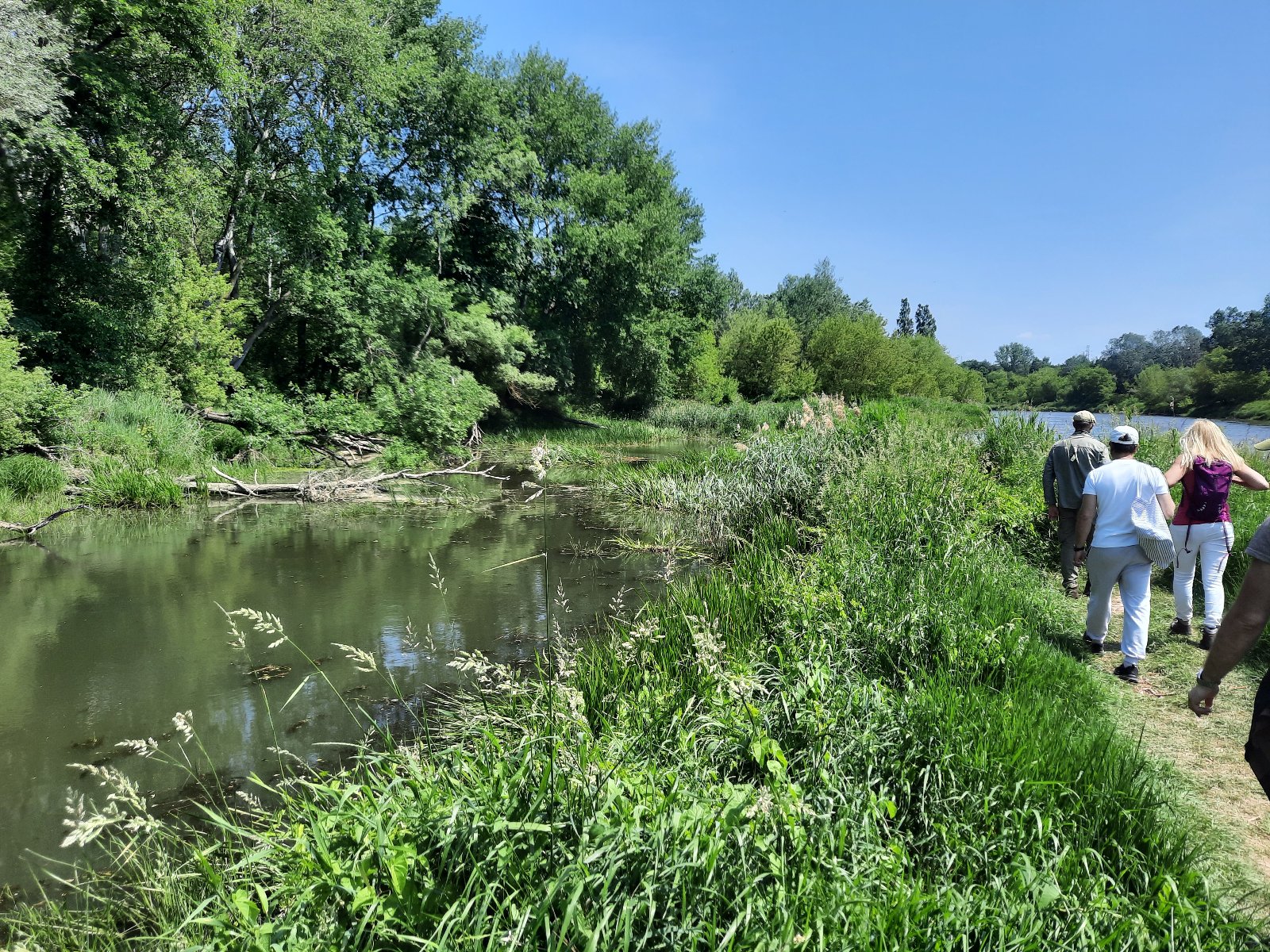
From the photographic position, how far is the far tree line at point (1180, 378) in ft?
177

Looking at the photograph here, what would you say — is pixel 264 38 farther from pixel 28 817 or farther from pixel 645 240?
pixel 28 817

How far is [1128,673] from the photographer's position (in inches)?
185

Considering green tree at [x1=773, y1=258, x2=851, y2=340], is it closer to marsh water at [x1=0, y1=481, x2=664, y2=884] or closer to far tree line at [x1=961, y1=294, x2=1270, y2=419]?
far tree line at [x1=961, y1=294, x2=1270, y2=419]

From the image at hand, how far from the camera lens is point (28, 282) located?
14633 mm

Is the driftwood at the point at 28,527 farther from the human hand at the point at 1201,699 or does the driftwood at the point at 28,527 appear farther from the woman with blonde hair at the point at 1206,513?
the woman with blonde hair at the point at 1206,513

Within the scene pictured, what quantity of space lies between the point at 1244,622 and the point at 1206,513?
3807mm

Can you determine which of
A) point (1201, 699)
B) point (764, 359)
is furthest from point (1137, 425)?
point (764, 359)

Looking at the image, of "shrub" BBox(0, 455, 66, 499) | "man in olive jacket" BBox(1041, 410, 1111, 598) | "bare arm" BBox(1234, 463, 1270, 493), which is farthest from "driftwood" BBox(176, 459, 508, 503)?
"bare arm" BBox(1234, 463, 1270, 493)

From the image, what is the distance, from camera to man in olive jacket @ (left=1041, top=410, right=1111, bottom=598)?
6.61m

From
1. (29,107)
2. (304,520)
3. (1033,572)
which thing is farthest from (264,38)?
(1033,572)

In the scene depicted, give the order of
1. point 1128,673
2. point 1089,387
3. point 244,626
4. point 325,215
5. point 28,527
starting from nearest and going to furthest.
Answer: point 1128,673 → point 244,626 → point 28,527 → point 325,215 → point 1089,387

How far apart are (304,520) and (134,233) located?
9.83m

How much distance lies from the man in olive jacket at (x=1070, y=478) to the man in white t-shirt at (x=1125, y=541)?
164 centimetres

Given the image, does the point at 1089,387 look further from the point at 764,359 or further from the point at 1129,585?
the point at 1129,585
